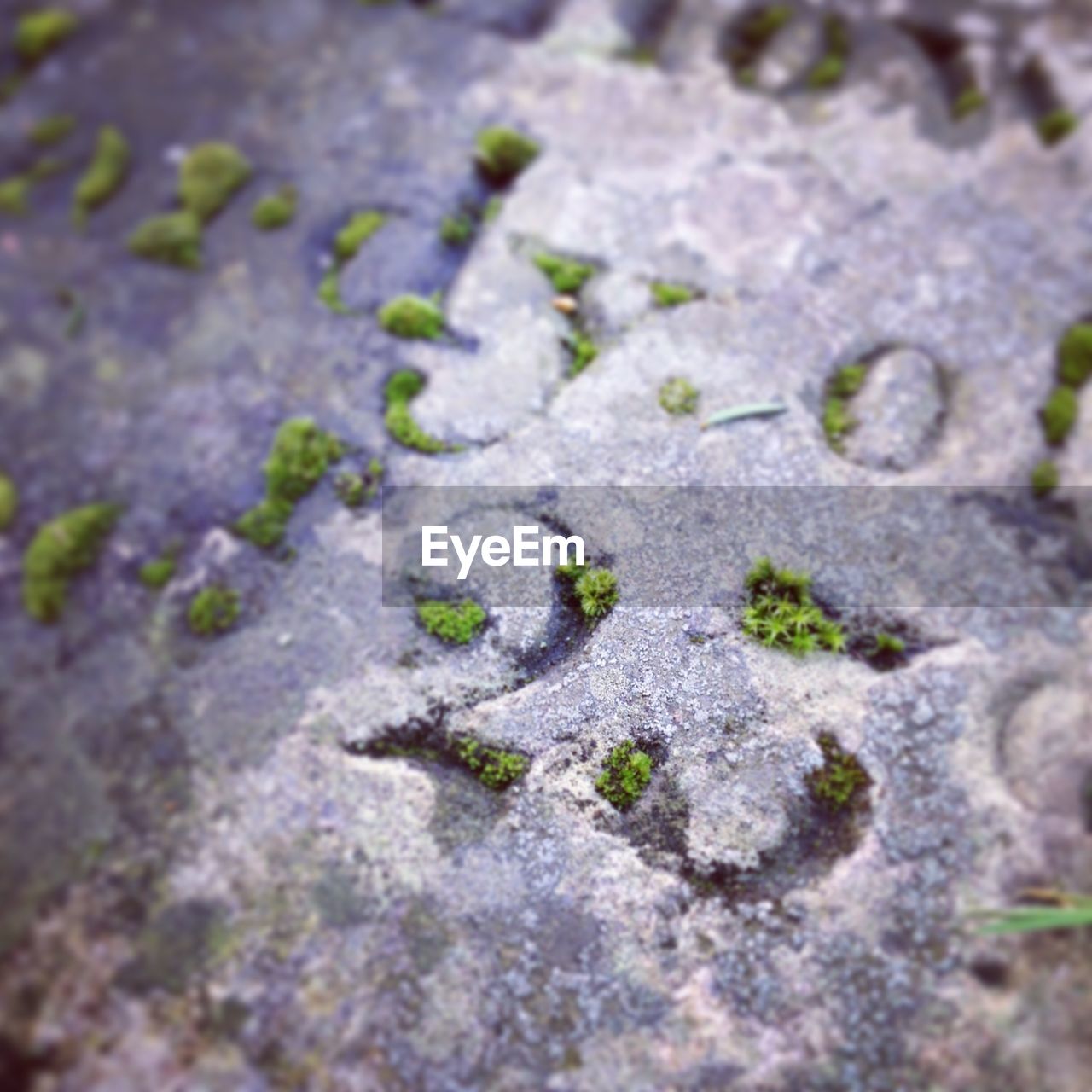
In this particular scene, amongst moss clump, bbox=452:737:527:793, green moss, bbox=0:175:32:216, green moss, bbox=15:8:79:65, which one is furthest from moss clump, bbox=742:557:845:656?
green moss, bbox=15:8:79:65

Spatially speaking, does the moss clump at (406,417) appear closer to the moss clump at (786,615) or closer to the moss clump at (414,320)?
the moss clump at (414,320)

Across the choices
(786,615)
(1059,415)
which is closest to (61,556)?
(786,615)

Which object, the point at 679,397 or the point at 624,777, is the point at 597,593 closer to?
the point at 624,777

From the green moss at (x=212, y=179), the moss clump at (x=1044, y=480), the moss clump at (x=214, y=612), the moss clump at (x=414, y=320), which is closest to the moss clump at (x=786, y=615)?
the moss clump at (x=1044, y=480)

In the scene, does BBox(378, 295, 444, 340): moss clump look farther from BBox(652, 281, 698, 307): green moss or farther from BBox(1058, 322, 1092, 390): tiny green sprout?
BBox(1058, 322, 1092, 390): tiny green sprout

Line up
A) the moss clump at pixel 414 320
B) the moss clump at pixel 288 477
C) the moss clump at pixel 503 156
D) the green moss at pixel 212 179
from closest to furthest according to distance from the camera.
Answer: the moss clump at pixel 288 477, the moss clump at pixel 414 320, the moss clump at pixel 503 156, the green moss at pixel 212 179

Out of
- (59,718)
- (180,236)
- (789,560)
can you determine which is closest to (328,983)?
(59,718)
